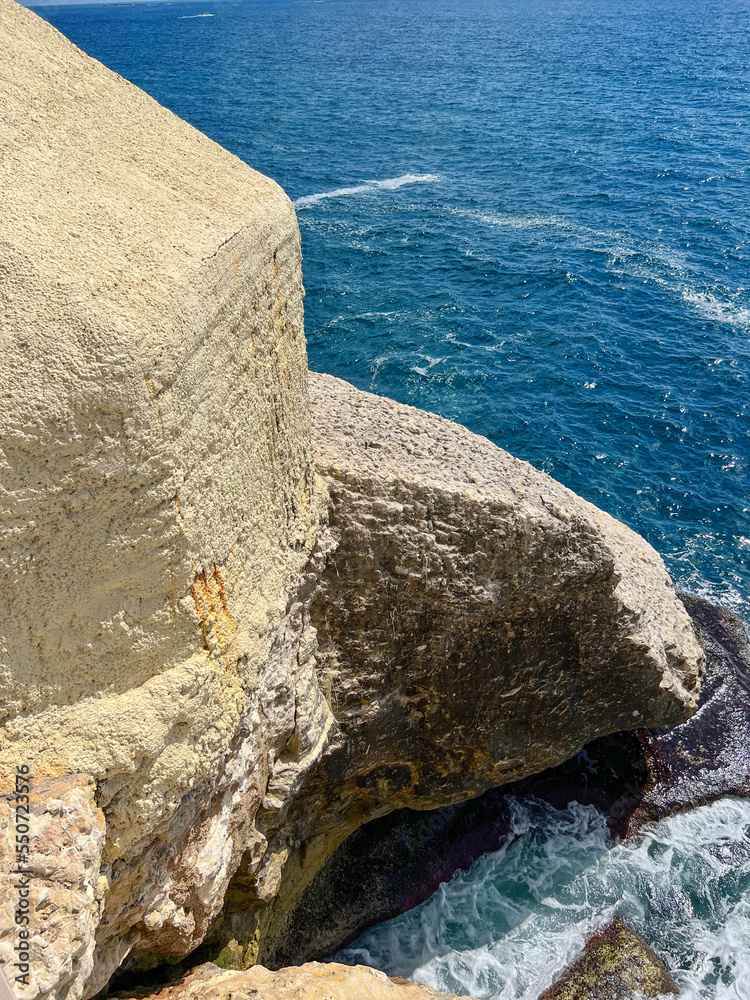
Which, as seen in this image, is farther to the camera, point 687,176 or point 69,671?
point 687,176

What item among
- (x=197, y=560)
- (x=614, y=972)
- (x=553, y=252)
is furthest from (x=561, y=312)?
(x=197, y=560)

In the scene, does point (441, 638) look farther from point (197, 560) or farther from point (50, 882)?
point (50, 882)

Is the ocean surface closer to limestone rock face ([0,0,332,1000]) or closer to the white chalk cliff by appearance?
the white chalk cliff

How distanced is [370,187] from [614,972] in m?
36.7

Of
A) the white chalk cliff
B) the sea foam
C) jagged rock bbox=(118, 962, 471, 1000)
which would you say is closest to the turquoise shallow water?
the sea foam

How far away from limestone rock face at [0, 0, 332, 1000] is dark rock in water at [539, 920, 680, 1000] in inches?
A: 286

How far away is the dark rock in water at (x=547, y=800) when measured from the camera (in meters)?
13.6

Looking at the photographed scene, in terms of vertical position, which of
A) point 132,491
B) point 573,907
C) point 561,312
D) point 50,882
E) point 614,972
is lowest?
point 573,907

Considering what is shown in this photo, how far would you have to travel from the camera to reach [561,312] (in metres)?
28.0

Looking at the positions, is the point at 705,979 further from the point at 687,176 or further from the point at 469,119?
the point at 469,119

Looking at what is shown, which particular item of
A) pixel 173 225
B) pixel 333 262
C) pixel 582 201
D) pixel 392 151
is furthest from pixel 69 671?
pixel 392 151

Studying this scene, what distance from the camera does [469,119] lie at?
51.2m

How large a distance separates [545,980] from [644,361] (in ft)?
61.8

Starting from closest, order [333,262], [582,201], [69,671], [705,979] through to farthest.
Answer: [69,671] < [705,979] < [333,262] < [582,201]
